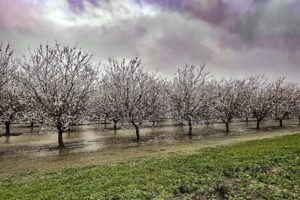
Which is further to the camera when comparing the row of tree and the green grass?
the row of tree

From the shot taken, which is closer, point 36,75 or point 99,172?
point 99,172

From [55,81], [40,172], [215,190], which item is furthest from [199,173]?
[55,81]

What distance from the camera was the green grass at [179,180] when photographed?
14383 millimetres

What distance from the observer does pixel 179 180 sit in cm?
1582

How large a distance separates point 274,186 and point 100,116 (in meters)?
53.2

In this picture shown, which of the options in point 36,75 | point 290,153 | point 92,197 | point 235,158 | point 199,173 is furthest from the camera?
point 36,75

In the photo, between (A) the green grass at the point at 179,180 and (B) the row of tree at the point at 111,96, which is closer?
(A) the green grass at the point at 179,180

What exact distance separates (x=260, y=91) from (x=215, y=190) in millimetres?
55078

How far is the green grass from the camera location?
14383mm

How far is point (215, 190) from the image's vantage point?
14.9 m

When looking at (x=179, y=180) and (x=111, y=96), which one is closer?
(x=179, y=180)

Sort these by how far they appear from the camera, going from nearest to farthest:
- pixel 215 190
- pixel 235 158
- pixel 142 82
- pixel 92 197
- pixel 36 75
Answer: pixel 92 197, pixel 215 190, pixel 235 158, pixel 36 75, pixel 142 82

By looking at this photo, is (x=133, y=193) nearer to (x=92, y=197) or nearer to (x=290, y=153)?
(x=92, y=197)

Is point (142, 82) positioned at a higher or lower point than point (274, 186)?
higher
